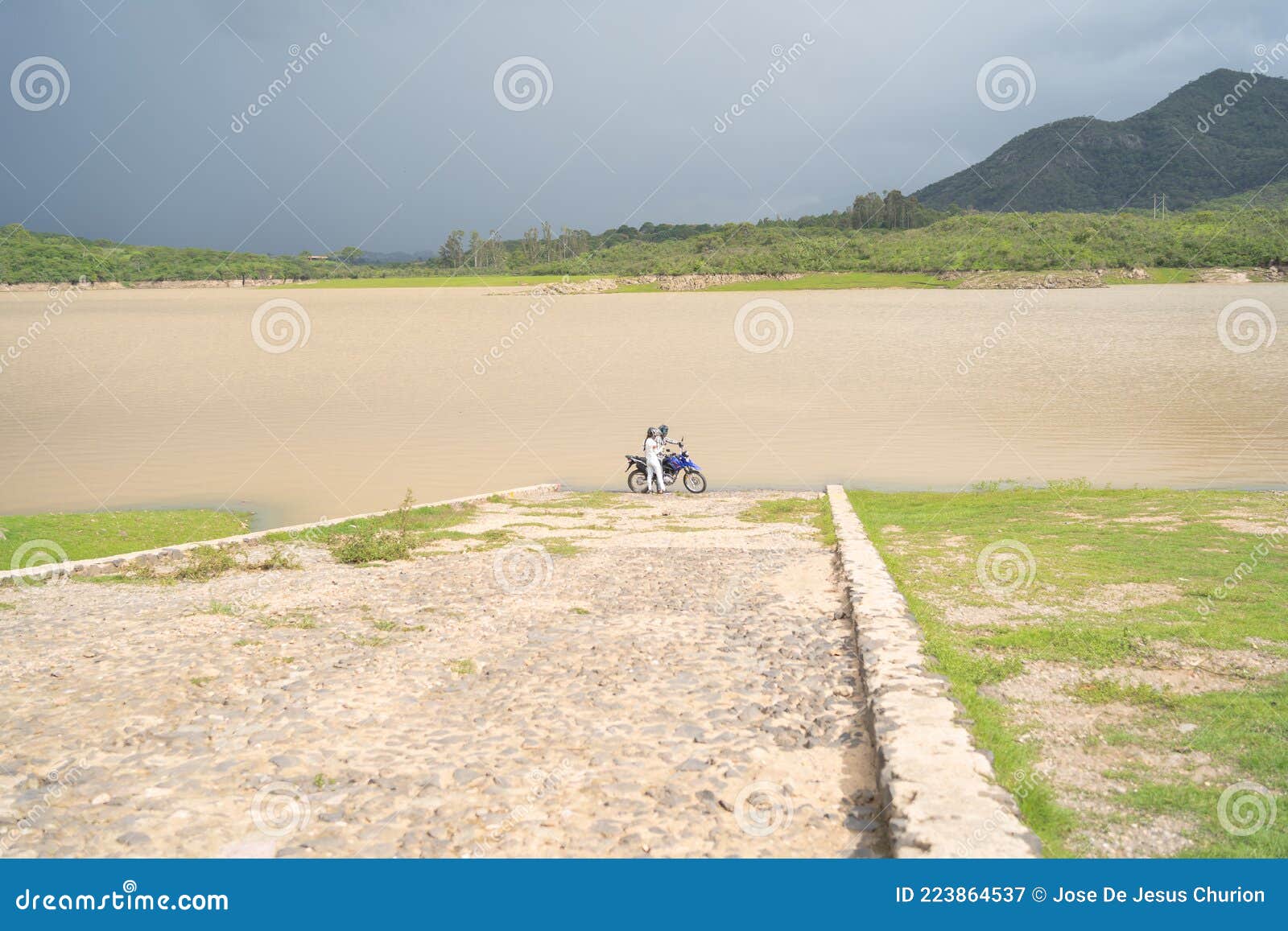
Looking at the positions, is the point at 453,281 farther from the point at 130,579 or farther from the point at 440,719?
the point at 440,719

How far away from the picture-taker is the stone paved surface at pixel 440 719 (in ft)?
15.8

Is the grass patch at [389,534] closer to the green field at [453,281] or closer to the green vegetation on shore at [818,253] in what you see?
the green vegetation on shore at [818,253]

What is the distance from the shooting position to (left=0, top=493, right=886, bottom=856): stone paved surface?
4805mm

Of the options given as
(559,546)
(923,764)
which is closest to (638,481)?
(559,546)

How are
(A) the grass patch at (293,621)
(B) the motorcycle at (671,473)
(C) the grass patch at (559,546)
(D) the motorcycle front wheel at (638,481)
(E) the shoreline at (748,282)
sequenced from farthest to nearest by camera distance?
(E) the shoreline at (748,282) < (D) the motorcycle front wheel at (638,481) < (B) the motorcycle at (671,473) < (C) the grass patch at (559,546) < (A) the grass patch at (293,621)

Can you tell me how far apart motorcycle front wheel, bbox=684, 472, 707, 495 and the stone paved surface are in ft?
24.9

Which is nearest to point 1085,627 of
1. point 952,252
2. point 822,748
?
point 822,748

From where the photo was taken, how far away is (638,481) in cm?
1820

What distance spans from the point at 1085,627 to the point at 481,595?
5202 mm

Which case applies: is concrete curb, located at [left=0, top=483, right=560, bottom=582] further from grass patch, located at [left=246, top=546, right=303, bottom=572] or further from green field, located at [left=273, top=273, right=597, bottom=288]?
green field, located at [left=273, top=273, right=597, bottom=288]

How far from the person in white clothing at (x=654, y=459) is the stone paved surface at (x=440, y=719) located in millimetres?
7234

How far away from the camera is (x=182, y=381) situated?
120 feet

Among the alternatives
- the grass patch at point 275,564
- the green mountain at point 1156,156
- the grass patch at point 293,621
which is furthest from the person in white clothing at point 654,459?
the green mountain at point 1156,156

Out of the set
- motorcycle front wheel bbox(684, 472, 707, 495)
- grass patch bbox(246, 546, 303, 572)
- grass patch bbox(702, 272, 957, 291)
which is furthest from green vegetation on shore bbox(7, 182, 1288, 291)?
grass patch bbox(246, 546, 303, 572)
